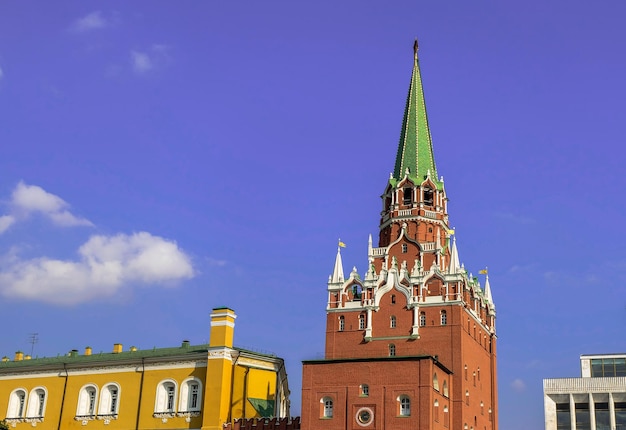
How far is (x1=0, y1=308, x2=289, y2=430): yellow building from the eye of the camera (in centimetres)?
7650

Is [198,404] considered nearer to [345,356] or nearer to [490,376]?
[345,356]

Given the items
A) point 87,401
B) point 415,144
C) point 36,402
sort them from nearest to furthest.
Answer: point 87,401, point 36,402, point 415,144

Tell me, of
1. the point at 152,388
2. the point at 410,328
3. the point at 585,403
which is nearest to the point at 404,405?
the point at 410,328

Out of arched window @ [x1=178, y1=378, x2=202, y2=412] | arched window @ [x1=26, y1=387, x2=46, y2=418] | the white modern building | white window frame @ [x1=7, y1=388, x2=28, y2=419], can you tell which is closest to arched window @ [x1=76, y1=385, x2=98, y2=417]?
arched window @ [x1=26, y1=387, x2=46, y2=418]

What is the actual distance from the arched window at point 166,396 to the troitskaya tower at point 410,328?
13900mm

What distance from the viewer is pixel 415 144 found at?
8988cm

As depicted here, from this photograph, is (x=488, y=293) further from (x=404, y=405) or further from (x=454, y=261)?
(x=404, y=405)

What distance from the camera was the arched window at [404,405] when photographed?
66.7 meters

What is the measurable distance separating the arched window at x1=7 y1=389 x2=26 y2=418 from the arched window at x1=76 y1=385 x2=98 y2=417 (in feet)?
22.5

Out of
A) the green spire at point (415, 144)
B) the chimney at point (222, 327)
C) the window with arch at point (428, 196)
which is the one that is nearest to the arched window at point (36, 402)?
the chimney at point (222, 327)

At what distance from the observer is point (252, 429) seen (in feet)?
242

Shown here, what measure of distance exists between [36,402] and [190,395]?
17.3 m

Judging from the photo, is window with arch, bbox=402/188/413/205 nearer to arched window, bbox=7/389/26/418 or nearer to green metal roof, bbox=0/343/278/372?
green metal roof, bbox=0/343/278/372

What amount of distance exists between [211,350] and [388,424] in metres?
18.1
